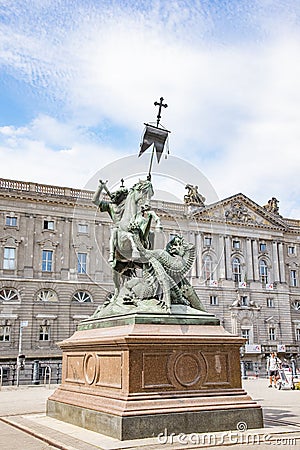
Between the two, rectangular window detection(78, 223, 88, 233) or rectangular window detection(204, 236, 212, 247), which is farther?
rectangular window detection(204, 236, 212, 247)

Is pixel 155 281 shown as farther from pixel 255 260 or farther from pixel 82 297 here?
pixel 255 260

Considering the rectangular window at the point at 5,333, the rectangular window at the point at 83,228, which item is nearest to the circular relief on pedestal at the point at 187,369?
the rectangular window at the point at 5,333

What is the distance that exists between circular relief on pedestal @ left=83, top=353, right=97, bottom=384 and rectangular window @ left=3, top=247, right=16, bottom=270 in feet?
131

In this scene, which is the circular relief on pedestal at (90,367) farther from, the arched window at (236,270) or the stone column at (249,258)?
the stone column at (249,258)

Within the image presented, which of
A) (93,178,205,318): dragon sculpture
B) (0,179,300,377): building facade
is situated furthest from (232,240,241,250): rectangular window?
(93,178,205,318): dragon sculpture

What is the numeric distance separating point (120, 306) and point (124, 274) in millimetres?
1175

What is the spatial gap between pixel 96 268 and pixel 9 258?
8400mm

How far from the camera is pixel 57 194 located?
51812 millimetres

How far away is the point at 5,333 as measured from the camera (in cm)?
4600

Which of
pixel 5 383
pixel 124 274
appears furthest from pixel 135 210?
pixel 5 383

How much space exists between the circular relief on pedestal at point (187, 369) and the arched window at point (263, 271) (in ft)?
178

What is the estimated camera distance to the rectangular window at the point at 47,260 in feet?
164

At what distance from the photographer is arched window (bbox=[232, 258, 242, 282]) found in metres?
60.7

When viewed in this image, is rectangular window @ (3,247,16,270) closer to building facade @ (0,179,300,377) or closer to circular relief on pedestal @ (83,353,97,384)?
building facade @ (0,179,300,377)
